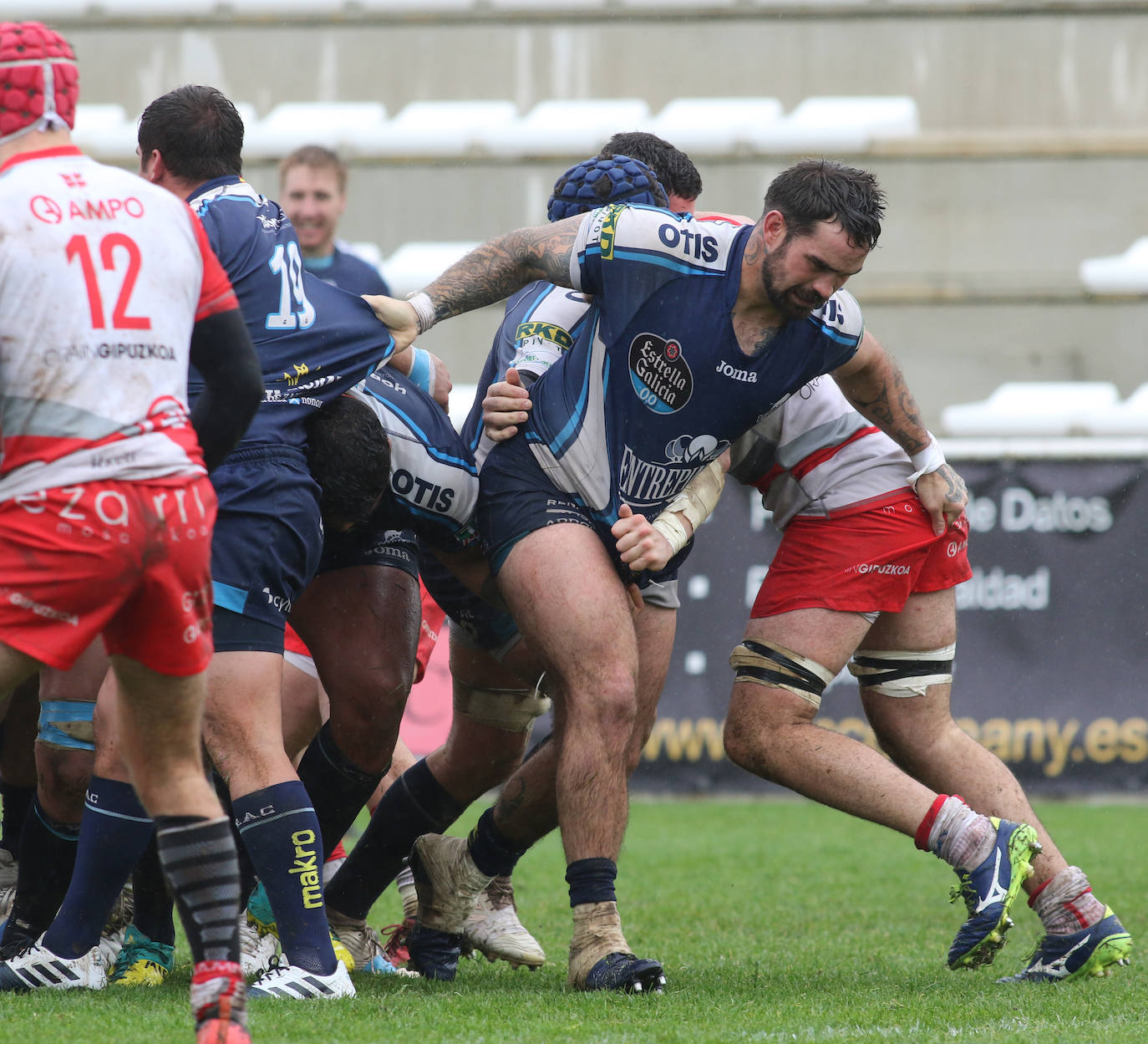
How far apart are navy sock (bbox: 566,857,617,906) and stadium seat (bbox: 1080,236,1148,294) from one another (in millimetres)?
10177

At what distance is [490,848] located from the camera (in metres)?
4.31

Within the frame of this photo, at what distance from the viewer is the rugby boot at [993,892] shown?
3.78 meters

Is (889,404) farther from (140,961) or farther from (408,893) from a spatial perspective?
(140,961)

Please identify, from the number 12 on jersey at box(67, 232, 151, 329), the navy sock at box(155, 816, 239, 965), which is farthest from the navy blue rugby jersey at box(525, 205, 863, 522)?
the navy sock at box(155, 816, 239, 965)

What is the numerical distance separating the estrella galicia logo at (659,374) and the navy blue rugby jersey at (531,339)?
0.81ft

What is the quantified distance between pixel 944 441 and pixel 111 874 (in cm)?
710

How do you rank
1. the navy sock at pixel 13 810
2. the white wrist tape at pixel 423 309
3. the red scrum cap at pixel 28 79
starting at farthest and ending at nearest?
the navy sock at pixel 13 810
the white wrist tape at pixel 423 309
the red scrum cap at pixel 28 79

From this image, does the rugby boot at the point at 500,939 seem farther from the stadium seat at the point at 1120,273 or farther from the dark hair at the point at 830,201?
the stadium seat at the point at 1120,273

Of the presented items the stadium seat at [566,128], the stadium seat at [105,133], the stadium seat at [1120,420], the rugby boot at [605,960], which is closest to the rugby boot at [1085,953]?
the rugby boot at [605,960]

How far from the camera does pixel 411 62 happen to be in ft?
45.8

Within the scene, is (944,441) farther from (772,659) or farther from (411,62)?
(411,62)

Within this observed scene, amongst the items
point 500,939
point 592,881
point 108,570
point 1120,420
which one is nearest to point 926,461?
point 592,881

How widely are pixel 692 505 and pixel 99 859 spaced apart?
1.78m

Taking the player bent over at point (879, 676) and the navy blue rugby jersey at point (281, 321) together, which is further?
the player bent over at point (879, 676)
